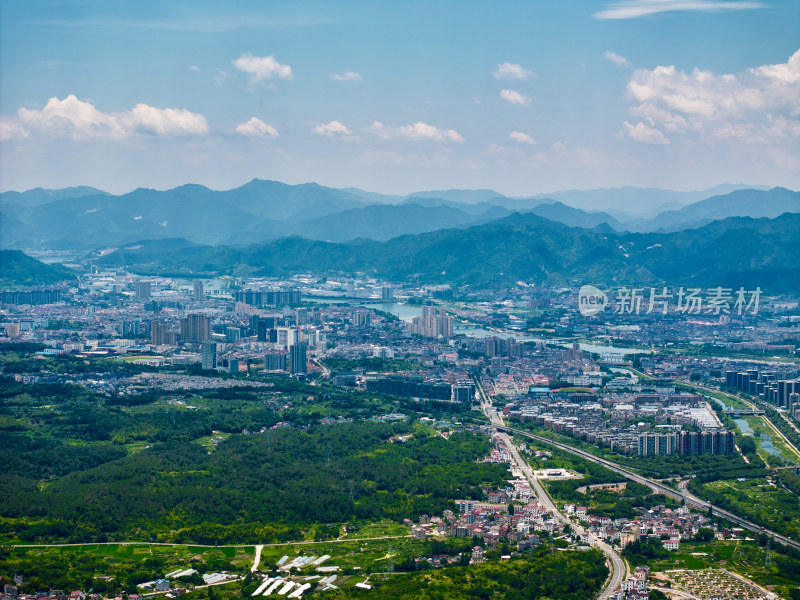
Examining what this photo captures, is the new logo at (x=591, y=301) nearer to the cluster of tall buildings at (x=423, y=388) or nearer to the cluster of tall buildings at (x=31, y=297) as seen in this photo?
the cluster of tall buildings at (x=423, y=388)


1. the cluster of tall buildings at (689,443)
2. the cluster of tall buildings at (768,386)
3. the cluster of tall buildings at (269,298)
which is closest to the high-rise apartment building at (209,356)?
the cluster of tall buildings at (768,386)

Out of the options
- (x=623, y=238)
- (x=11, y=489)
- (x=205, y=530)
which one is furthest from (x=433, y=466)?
(x=623, y=238)

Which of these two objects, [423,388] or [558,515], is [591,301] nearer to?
[423,388]

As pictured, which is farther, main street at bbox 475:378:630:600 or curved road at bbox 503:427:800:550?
curved road at bbox 503:427:800:550

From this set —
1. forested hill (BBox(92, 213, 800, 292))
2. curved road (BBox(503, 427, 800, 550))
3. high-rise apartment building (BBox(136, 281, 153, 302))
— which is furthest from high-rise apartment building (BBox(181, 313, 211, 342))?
forested hill (BBox(92, 213, 800, 292))

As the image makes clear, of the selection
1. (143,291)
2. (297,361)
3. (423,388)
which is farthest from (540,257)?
(423,388)

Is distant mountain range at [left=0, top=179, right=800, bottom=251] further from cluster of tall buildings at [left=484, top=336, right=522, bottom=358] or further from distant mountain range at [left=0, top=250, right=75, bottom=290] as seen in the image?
cluster of tall buildings at [left=484, top=336, right=522, bottom=358]
